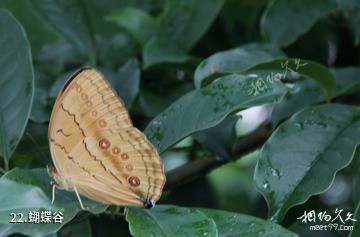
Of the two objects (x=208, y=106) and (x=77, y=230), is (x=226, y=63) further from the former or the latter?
(x=77, y=230)

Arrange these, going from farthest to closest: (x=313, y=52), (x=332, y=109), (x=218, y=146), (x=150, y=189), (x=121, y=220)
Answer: (x=313, y=52) < (x=121, y=220) < (x=218, y=146) < (x=332, y=109) < (x=150, y=189)

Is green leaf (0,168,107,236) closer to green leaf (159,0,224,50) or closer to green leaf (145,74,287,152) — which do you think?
green leaf (145,74,287,152)

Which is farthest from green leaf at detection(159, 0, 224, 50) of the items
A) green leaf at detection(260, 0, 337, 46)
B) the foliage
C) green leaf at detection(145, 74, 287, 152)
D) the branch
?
green leaf at detection(145, 74, 287, 152)

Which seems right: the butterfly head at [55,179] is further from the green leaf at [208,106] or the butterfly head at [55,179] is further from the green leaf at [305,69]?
the green leaf at [305,69]

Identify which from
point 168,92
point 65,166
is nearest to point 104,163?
point 65,166

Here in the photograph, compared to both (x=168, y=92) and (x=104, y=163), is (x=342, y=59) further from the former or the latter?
(x=104, y=163)

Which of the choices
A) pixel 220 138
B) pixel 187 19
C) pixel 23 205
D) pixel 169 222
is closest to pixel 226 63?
pixel 220 138

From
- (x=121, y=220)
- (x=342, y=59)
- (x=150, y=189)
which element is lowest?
(x=121, y=220)
